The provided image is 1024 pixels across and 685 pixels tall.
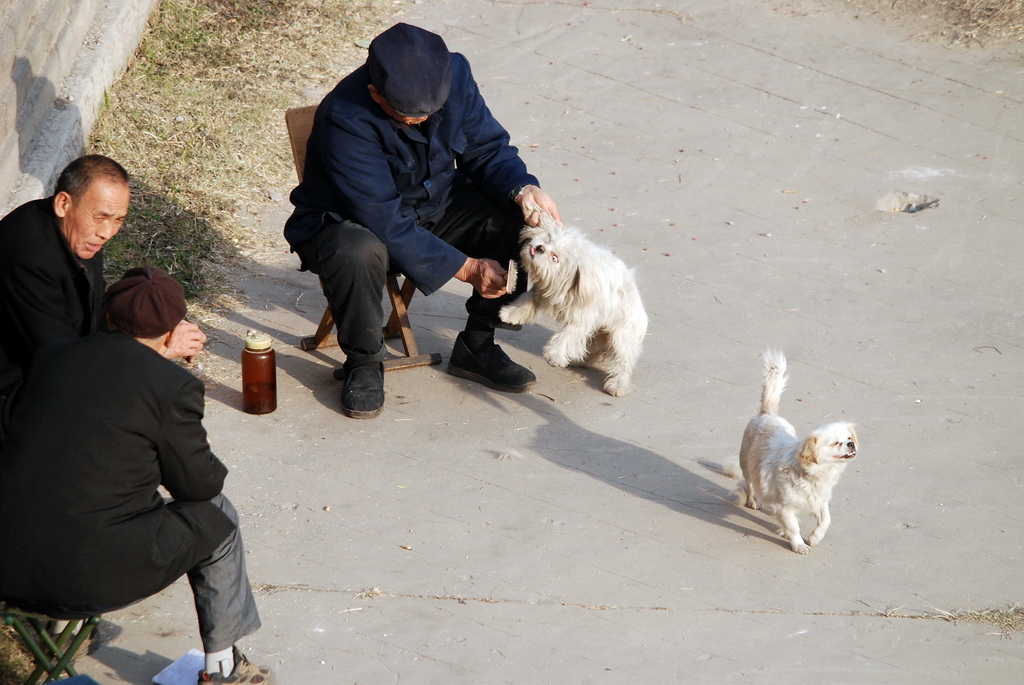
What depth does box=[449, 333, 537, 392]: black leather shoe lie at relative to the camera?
521 centimetres

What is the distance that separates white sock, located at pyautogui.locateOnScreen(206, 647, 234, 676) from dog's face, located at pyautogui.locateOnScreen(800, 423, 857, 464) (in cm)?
221

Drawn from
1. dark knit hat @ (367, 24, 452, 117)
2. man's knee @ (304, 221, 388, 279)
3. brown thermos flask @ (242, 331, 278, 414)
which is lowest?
brown thermos flask @ (242, 331, 278, 414)

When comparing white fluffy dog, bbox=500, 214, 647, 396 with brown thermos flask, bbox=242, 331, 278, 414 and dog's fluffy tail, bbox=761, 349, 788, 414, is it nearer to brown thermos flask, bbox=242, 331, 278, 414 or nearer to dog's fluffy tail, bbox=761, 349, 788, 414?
dog's fluffy tail, bbox=761, 349, 788, 414

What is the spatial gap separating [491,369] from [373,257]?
905mm

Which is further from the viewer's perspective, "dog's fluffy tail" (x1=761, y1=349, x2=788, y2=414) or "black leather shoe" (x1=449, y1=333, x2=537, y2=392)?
"black leather shoe" (x1=449, y1=333, x2=537, y2=392)

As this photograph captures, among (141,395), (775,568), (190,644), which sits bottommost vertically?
(190,644)

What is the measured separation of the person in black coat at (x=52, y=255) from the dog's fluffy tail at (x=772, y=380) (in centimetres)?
263

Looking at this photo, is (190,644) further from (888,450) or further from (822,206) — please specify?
(822,206)

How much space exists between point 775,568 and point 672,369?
1.55m

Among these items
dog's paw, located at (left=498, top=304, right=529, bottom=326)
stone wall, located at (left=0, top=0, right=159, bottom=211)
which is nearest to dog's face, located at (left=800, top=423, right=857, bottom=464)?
dog's paw, located at (left=498, top=304, right=529, bottom=326)

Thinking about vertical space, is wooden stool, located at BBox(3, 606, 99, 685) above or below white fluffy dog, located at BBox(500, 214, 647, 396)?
below

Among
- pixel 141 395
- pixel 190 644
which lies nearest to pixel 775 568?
pixel 190 644

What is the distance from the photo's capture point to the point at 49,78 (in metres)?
6.14

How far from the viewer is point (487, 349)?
525 cm
